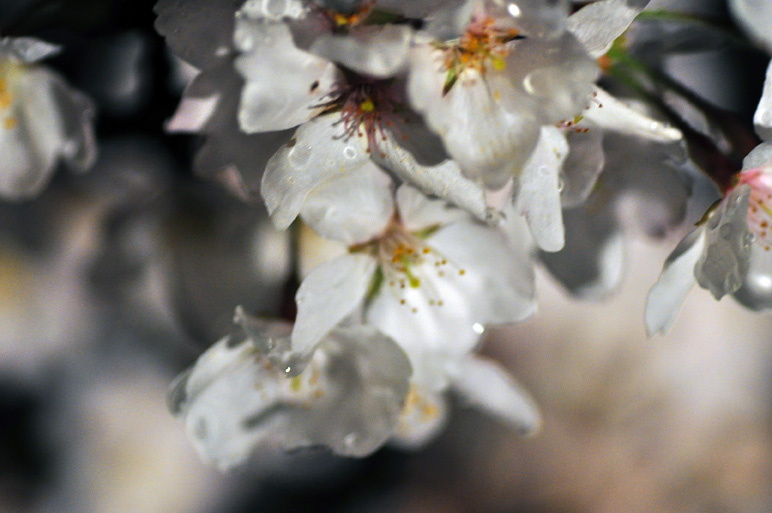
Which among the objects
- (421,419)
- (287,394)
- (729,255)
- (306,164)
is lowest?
(421,419)

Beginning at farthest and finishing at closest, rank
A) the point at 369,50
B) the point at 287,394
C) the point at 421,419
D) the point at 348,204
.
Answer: the point at 421,419, the point at 287,394, the point at 348,204, the point at 369,50

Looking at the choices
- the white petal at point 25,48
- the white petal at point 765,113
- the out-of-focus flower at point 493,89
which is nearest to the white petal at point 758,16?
the white petal at point 765,113

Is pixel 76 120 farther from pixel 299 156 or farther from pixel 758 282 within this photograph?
pixel 758 282

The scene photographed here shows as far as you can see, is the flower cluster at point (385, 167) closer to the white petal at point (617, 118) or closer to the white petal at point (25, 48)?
the white petal at point (617, 118)

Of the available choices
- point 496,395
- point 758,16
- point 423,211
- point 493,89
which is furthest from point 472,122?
point 496,395

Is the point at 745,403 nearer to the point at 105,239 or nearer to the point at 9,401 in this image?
the point at 105,239

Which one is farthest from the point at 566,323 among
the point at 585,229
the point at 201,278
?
the point at 201,278
